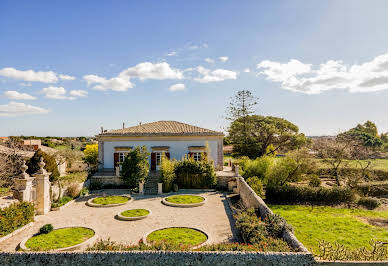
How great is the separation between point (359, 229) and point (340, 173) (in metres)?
11.0

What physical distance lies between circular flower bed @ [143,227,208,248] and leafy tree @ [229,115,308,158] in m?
24.0

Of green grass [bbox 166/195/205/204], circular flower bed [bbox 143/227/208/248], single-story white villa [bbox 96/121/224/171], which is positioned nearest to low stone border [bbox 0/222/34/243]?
circular flower bed [bbox 143/227/208/248]

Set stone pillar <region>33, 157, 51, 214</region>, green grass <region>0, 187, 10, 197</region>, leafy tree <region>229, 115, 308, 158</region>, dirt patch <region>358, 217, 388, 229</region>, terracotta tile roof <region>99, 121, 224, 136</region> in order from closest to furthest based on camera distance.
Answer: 1. stone pillar <region>33, 157, 51, 214</region>
2. dirt patch <region>358, 217, 388, 229</region>
3. green grass <region>0, 187, 10, 197</region>
4. terracotta tile roof <region>99, 121, 224, 136</region>
5. leafy tree <region>229, 115, 308, 158</region>

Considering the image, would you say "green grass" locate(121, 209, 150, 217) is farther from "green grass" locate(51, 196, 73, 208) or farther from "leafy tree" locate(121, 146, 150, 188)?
"leafy tree" locate(121, 146, 150, 188)

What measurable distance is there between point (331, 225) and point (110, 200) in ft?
40.3

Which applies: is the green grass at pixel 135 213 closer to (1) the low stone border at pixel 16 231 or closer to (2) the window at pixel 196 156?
(1) the low stone border at pixel 16 231

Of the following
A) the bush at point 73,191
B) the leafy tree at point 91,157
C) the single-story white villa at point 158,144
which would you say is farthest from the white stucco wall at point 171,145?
the bush at point 73,191

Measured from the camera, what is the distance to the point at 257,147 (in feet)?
107

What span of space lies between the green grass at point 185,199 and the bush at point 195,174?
2.36 meters

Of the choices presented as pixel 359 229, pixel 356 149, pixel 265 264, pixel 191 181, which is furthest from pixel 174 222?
pixel 356 149

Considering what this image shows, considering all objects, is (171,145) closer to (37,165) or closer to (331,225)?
(37,165)

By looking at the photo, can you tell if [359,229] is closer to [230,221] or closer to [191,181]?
[230,221]

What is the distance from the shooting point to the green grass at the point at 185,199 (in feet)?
46.8

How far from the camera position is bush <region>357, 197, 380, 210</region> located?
1713 centimetres
